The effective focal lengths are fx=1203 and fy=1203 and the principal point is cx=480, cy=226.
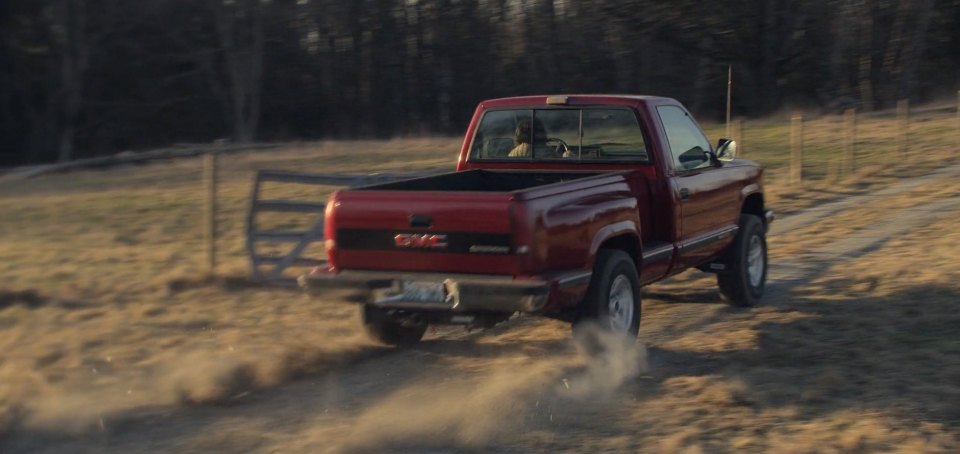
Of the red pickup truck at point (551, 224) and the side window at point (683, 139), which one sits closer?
the red pickup truck at point (551, 224)

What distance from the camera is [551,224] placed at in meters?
6.92

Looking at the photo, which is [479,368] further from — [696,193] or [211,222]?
[211,222]

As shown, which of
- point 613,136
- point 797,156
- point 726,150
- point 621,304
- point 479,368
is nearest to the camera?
point 479,368

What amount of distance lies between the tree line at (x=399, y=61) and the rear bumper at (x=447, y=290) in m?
29.1

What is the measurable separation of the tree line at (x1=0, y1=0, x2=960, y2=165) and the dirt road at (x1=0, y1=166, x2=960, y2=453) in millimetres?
27013

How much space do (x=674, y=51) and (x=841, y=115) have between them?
8.04 metres

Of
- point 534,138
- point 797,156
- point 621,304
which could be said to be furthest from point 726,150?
point 797,156

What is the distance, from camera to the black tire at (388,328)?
7.99 meters

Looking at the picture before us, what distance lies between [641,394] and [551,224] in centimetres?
110

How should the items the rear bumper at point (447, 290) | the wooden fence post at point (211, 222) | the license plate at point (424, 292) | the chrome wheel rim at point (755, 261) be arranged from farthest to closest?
the wooden fence post at point (211, 222)
the chrome wheel rim at point (755, 261)
the license plate at point (424, 292)
the rear bumper at point (447, 290)

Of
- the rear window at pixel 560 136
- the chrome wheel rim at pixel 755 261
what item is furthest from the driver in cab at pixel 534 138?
the chrome wheel rim at pixel 755 261

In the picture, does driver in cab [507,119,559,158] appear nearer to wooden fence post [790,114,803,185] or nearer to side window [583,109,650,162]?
side window [583,109,650,162]

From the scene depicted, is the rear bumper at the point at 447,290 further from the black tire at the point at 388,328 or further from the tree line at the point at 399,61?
the tree line at the point at 399,61

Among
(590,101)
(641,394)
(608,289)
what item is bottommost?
(641,394)
